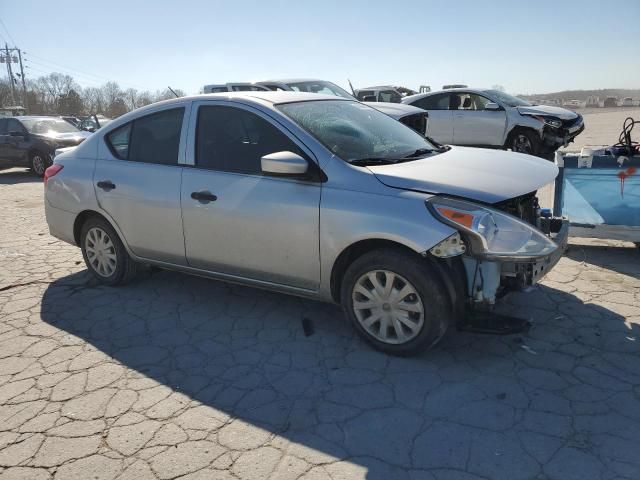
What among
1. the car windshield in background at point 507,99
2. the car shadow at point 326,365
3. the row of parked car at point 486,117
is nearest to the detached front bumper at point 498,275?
the car shadow at point 326,365

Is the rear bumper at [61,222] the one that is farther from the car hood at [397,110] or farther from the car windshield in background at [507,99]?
the car windshield in background at [507,99]

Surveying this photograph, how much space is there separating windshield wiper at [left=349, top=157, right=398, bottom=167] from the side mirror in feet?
1.11

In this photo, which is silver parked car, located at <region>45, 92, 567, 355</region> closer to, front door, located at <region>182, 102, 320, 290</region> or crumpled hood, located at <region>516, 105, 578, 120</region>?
front door, located at <region>182, 102, 320, 290</region>

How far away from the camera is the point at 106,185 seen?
4.45 metres

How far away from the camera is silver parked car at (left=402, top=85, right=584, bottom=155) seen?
10.8 meters

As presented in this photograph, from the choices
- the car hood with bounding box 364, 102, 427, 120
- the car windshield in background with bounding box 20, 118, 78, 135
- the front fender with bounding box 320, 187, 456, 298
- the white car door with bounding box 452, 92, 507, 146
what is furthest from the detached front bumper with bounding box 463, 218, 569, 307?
the car windshield in background with bounding box 20, 118, 78, 135

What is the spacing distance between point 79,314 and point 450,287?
3030mm

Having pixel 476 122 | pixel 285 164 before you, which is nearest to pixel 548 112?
pixel 476 122

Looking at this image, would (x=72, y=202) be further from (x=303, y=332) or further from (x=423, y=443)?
(x=423, y=443)

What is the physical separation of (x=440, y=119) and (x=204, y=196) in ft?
31.4

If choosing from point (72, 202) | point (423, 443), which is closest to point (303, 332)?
point (423, 443)

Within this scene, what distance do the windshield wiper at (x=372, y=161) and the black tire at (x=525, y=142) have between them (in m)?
8.49

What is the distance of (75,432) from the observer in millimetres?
2750

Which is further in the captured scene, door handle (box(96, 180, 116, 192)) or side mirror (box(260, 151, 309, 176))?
door handle (box(96, 180, 116, 192))
